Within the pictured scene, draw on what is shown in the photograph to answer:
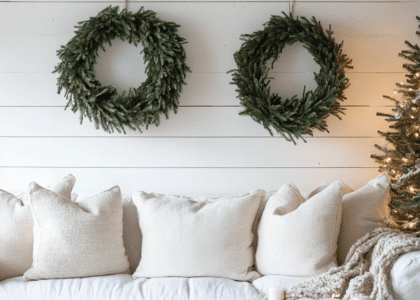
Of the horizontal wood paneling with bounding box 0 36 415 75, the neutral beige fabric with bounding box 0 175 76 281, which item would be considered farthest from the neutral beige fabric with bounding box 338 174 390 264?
the neutral beige fabric with bounding box 0 175 76 281

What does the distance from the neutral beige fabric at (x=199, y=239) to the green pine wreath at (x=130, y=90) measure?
525mm

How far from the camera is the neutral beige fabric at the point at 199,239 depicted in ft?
5.74

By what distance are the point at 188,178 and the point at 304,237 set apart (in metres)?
0.76

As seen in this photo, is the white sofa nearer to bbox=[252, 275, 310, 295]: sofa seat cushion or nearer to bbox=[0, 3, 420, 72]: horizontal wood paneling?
bbox=[252, 275, 310, 295]: sofa seat cushion

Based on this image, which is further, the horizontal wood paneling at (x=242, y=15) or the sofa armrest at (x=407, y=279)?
the horizontal wood paneling at (x=242, y=15)

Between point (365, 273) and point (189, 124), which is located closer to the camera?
point (365, 273)

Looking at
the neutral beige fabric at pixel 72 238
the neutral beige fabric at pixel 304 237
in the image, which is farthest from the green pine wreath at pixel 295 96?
the neutral beige fabric at pixel 72 238

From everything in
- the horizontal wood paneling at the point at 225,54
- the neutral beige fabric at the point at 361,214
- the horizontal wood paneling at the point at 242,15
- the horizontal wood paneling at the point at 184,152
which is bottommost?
the neutral beige fabric at the point at 361,214

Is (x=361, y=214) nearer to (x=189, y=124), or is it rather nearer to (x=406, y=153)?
(x=406, y=153)

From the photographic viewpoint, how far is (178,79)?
2.07m

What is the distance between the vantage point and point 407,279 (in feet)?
4.50

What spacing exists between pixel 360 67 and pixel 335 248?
3.25 feet

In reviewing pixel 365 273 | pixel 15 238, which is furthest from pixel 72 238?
pixel 365 273

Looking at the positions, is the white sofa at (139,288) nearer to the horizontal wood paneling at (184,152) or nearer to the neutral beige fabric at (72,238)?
the neutral beige fabric at (72,238)
